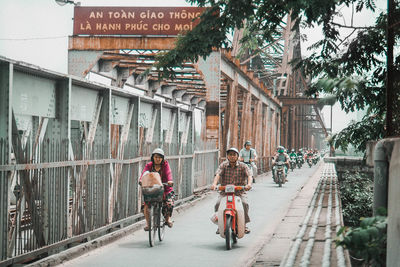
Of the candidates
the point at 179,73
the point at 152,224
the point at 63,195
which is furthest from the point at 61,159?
the point at 179,73

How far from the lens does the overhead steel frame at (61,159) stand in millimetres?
6395

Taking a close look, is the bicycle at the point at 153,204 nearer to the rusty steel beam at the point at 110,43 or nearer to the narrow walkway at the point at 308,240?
the narrow walkway at the point at 308,240

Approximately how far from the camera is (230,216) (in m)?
8.42

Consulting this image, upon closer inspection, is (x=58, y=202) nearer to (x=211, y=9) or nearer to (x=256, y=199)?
(x=211, y=9)

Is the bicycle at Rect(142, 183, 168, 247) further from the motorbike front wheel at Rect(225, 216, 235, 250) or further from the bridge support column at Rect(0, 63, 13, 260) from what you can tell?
the bridge support column at Rect(0, 63, 13, 260)

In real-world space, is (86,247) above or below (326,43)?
below

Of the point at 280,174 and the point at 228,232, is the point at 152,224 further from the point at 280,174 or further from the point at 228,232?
the point at 280,174

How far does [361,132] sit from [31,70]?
545cm

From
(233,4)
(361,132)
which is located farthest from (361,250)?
(361,132)

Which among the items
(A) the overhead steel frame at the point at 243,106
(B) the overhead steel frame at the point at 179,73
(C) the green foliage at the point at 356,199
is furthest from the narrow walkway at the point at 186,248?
(A) the overhead steel frame at the point at 243,106

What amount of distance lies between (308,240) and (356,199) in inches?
275

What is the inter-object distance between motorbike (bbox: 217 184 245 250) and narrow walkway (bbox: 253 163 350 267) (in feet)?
1.80

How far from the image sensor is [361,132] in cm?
975

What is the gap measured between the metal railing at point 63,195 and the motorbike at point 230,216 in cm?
190
